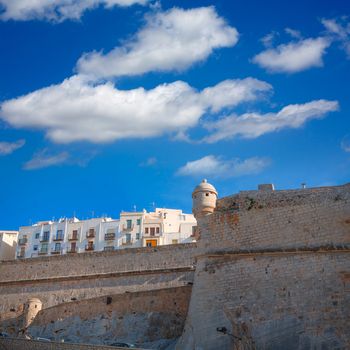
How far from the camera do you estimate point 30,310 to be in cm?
2584

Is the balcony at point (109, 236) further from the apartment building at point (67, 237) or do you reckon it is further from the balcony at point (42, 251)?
the balcony at point (42, 251)

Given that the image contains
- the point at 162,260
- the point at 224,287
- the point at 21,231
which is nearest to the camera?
the point at 224,287

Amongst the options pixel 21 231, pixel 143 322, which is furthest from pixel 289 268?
pixel 21 231

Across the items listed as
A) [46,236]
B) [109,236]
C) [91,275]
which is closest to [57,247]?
[46,236]

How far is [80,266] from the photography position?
92.2 ft

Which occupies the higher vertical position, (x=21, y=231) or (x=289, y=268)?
(x=21, y=231)

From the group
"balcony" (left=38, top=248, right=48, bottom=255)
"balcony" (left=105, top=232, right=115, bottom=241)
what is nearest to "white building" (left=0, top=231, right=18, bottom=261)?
"balcony" (left=38, top=248, right=48, bottom=255)

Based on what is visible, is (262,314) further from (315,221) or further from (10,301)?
(10,301)

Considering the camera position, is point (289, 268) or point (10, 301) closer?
point (289, 268)

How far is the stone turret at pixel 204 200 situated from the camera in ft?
59.9

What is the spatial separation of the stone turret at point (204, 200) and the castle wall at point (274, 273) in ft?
0.79

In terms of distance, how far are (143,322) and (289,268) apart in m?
8.35

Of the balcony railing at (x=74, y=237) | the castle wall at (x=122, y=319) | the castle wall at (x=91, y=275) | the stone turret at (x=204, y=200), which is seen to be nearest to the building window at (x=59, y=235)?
the balcony railing at (x=74, y=237)

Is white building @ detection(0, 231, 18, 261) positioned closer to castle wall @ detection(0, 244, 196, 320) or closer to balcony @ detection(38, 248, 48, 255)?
Answer: balcony @ detection(38, 248, 48, 255)
